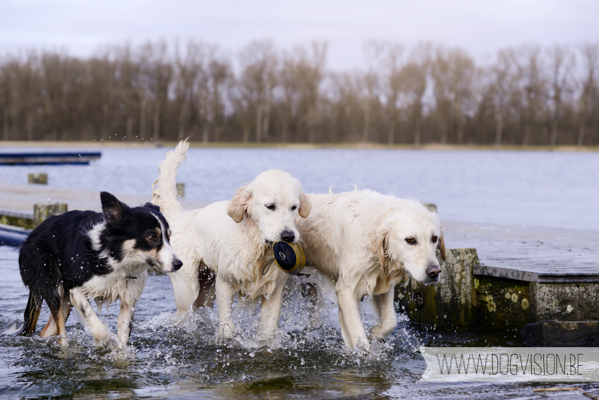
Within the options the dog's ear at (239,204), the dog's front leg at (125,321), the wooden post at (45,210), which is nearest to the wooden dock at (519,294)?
the dog's ear at (239,204)

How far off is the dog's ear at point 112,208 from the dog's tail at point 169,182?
4.90ft

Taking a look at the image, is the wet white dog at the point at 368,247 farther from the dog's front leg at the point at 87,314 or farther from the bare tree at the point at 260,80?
the bare tree at the point at 260,80

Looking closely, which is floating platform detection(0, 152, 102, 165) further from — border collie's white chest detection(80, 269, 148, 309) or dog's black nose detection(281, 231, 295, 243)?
dog's black nose detection(281, 231, 295, 243)

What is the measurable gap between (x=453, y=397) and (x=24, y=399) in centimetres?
319

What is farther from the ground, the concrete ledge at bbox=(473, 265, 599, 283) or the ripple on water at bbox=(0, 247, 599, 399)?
the concrete ledge at bbox=(473, 265, 599, 283)

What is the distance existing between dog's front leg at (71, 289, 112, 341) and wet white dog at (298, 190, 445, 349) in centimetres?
200

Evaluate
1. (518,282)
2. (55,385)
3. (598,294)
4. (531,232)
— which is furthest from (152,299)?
(531,232)

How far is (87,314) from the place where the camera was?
527cm

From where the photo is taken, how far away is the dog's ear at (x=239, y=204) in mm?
5480

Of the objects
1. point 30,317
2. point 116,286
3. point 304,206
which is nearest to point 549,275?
point 304,206

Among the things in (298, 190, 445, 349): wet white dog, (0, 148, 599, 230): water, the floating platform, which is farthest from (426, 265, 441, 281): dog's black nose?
the floating platform

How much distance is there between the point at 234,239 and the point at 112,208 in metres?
1.14

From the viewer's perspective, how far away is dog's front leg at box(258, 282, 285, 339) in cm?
585

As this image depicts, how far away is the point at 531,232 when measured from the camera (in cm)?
1044
